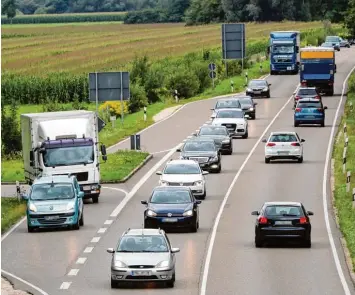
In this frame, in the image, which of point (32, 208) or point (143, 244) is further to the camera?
point (32, 208)

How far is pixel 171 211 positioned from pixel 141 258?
1015 cm

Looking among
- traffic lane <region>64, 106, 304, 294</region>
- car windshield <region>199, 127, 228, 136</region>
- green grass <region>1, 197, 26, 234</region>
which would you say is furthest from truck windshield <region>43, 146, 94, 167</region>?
car windshield <region>199, 127, 228, 136</region>

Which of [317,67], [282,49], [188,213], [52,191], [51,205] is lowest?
[282,49]

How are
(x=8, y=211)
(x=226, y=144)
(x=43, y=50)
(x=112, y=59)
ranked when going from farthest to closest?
(x=43, y=50) < (x=112, y=59) < (x=226, y=144) < (x=8, y=211)

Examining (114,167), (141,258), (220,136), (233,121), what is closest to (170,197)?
(141,258)

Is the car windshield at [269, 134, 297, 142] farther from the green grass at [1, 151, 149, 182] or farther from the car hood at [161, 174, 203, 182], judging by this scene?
the car hood at [161, 174, 203, 182]

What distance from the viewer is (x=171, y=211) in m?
39.8

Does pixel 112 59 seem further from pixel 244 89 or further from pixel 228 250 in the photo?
pixel 228 250

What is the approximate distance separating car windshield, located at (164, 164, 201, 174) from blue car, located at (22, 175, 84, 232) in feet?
26.5

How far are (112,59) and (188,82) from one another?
29559 mm

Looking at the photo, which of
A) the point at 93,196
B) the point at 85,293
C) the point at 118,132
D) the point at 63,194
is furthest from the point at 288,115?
the point at 85,293

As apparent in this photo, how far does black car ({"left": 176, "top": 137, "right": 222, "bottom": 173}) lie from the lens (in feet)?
184

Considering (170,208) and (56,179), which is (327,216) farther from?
(56,179)

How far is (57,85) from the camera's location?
334 ft
